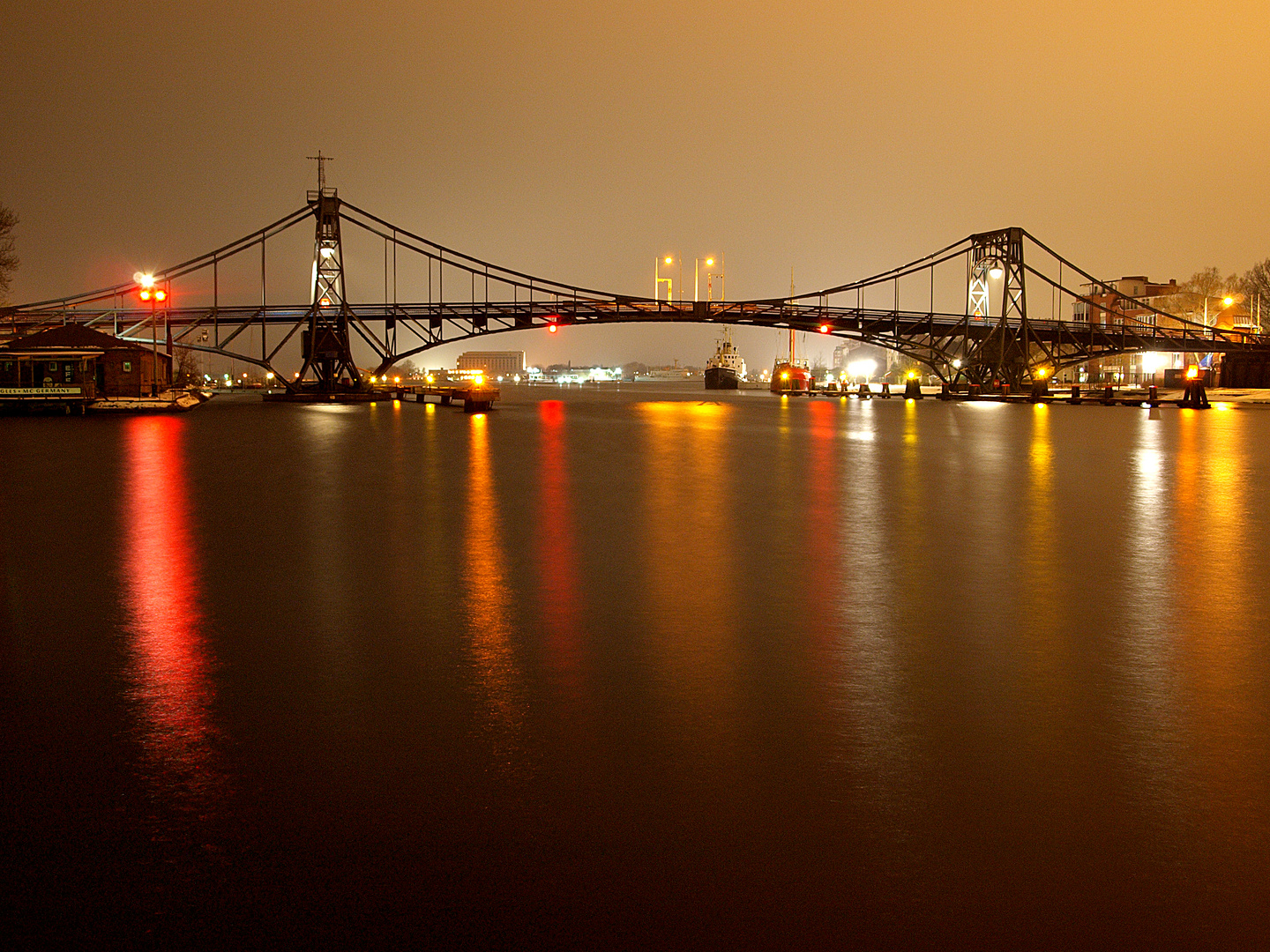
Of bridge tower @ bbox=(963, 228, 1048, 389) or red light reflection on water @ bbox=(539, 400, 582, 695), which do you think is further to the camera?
bridge tower @ bbox=(963, 228, 1048, 389)

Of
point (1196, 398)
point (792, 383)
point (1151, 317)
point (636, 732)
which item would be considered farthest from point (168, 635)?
point (1151, 317)

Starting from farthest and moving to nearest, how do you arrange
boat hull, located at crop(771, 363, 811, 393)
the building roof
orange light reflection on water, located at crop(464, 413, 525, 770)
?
boat hull, located at crop(771, 363, 811, 393)
the building roof
orange light reflection on water, located at crop(464, 413, 525, 770)

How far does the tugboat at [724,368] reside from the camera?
14929 cm

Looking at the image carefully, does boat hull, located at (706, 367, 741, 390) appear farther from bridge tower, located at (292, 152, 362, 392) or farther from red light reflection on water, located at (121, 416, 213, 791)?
red light reflection on water, located at (121, 416, 213, 791)

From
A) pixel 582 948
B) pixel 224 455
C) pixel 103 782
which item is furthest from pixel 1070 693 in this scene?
pixel 224 455

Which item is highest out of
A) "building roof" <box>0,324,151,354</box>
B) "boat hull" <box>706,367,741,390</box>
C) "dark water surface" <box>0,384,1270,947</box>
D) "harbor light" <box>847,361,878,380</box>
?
"harbor light" <box>847,361,878,380</box>

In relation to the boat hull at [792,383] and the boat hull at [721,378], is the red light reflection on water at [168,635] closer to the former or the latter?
the boat hull at [792,383]

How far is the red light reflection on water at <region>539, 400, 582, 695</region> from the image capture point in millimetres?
6629

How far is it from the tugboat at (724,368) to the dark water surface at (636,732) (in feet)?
449

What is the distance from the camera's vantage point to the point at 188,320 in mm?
80812

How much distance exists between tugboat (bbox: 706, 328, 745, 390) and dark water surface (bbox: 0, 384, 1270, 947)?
137m

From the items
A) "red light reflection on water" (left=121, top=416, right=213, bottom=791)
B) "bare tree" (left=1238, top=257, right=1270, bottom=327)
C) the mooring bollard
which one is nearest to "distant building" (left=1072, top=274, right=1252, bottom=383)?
"bare tree" (left=1238, top=257, right=1270, bottom=327)

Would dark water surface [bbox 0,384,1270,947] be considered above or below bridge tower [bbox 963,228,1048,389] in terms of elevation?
below

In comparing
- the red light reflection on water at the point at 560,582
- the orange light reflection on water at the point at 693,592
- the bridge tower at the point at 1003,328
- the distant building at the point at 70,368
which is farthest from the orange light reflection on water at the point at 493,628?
the bridge tower at the point at 1003,328
